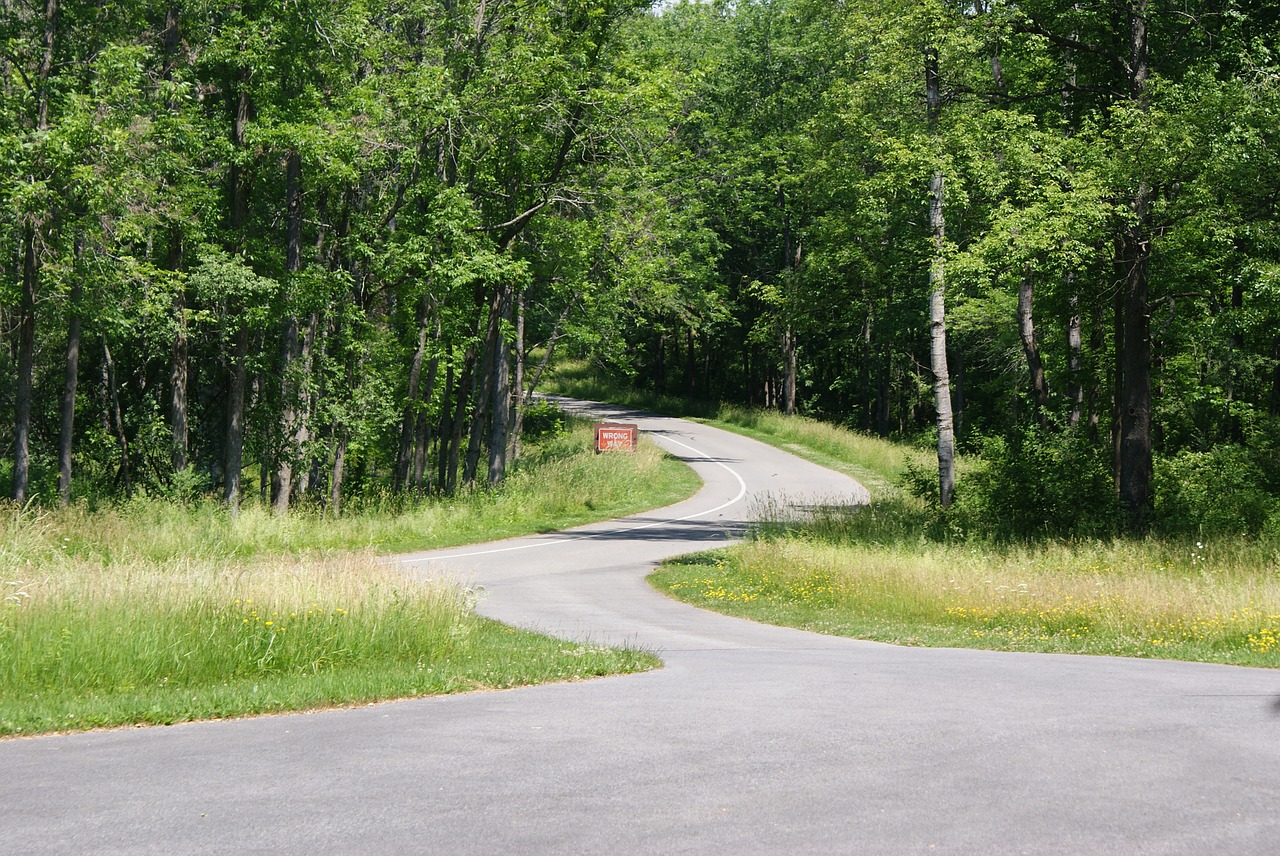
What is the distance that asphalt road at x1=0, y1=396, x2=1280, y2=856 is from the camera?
5.37 metres

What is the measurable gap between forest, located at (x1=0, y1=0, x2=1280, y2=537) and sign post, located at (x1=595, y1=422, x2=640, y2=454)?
183 inches

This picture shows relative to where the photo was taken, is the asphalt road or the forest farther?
the forest

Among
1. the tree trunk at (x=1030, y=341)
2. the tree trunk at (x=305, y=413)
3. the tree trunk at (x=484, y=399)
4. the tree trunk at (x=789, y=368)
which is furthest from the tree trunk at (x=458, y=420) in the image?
the tree trunk at (x=789, y=368)

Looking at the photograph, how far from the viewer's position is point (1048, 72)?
23984 mm

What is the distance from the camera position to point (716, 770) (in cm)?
649

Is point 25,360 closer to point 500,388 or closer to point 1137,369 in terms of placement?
point 500,388

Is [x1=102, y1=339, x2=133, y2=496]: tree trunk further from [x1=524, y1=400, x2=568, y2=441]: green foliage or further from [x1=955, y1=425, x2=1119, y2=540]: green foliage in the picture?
[x1=955, y1=425, x2=1119, y2=540]: green foliage

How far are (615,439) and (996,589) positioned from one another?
78.2 ft

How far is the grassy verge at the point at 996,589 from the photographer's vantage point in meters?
12.9

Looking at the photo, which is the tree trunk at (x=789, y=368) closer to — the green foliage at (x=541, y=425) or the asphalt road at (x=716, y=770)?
the green foliage at (x=541, y=425)

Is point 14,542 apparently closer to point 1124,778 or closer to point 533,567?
point 533,567

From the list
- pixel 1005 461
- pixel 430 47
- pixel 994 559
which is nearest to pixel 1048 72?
pixel 1005 461

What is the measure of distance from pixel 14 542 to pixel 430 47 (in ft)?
58.1

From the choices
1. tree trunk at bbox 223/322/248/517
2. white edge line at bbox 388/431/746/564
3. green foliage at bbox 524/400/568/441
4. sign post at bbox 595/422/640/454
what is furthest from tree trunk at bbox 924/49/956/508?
green foliage at bbox 524/400/568/441
